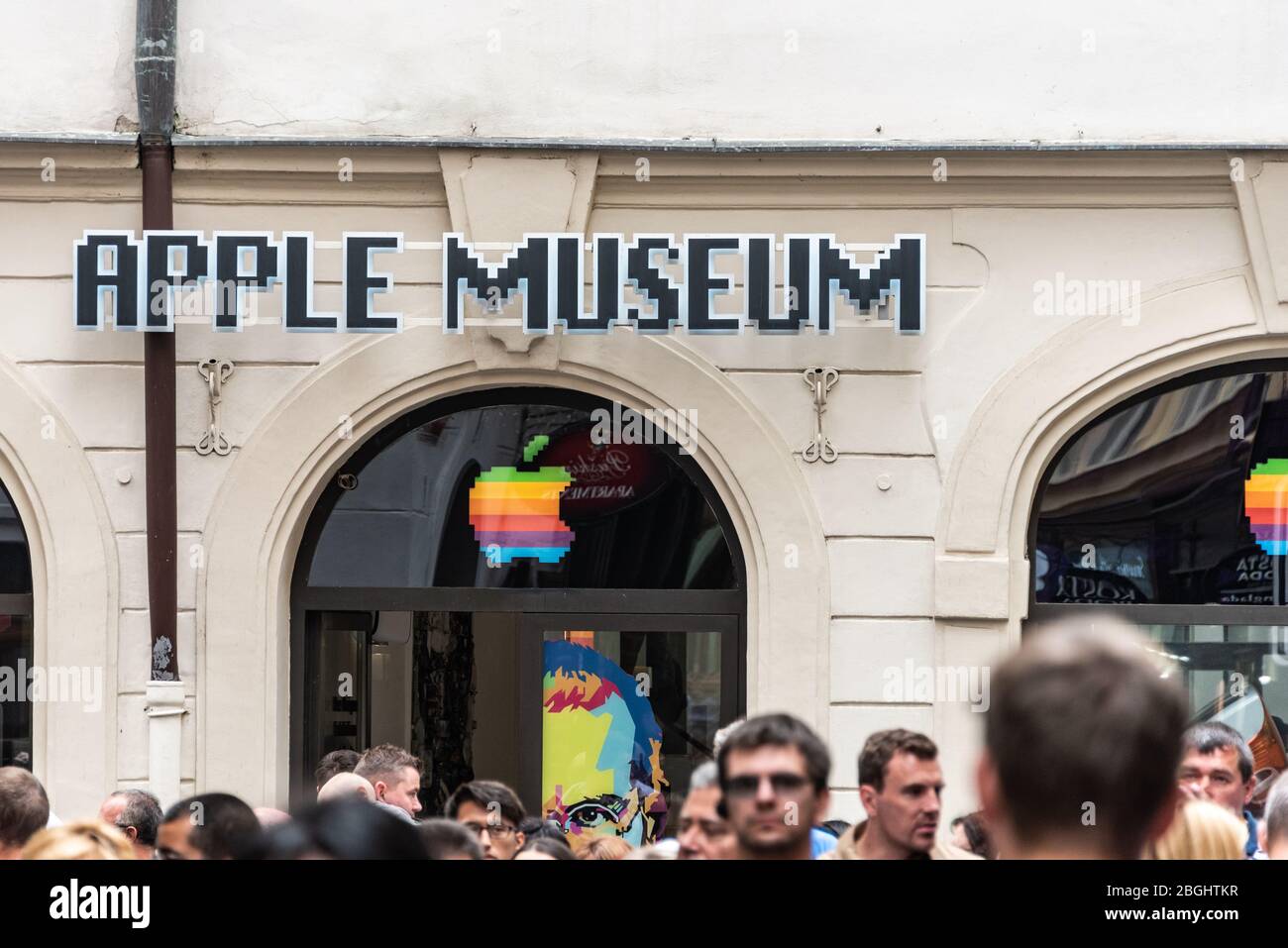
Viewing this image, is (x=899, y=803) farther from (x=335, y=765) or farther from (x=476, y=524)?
(x=476, y=524)

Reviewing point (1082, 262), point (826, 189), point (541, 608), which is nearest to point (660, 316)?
point (826, 189)

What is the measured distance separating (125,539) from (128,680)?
2.38 feet

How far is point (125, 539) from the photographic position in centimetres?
813

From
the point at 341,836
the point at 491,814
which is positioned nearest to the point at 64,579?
the point at 491,814

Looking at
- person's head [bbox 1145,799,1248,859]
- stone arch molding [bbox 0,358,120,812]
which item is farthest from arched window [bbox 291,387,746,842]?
person's head [bbox 1145,799,1248,859]

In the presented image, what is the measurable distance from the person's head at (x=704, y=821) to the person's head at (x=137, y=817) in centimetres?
285

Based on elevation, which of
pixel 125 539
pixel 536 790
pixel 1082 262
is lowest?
pixel 536 790

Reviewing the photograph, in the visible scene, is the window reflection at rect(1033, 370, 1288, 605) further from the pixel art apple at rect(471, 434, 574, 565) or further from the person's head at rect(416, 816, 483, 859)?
the person's head at rect(416, 816, 483, 859)

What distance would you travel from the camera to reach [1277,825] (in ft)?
15.4

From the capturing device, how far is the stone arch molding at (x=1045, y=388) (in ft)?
26.5

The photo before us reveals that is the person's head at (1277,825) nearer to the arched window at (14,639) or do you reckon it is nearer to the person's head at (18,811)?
the person's head at (18,811)

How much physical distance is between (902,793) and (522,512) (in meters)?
4.58
